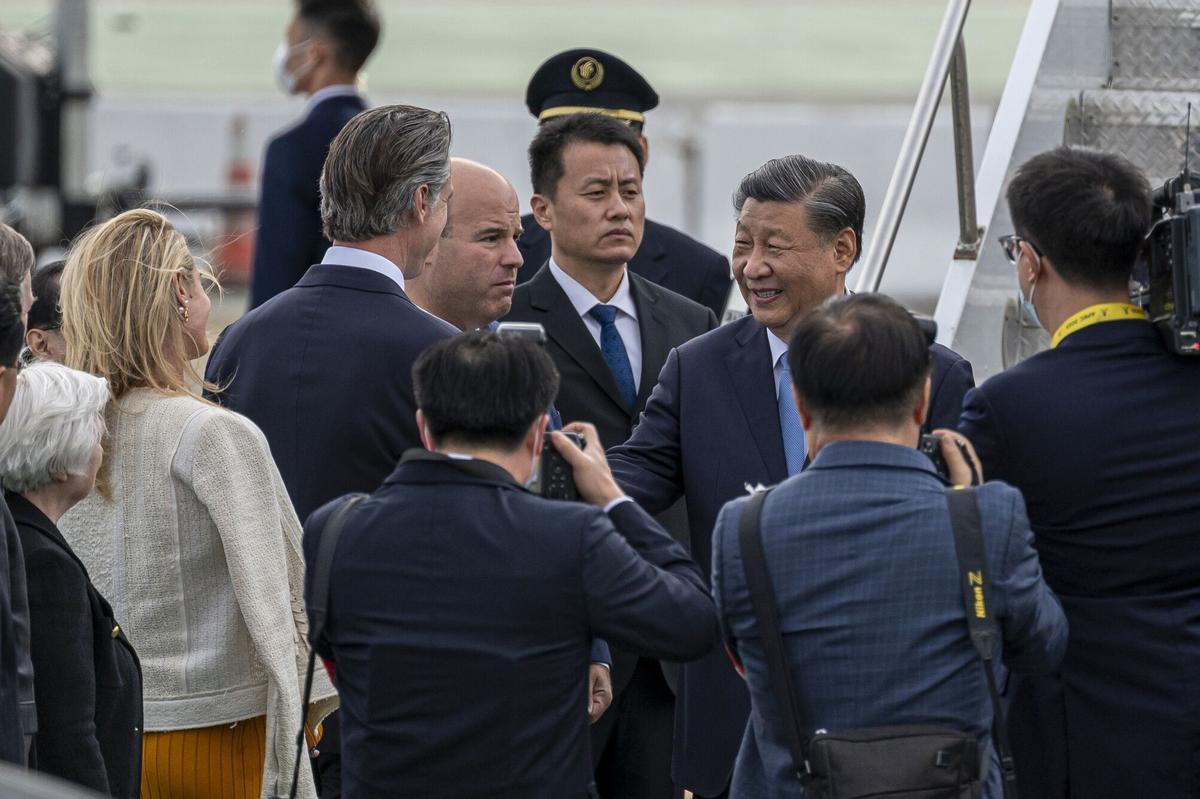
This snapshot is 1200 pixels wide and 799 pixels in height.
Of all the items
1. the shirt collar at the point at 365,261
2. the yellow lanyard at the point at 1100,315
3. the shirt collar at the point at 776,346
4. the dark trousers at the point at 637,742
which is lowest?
the dark trousers at the point at 637,742

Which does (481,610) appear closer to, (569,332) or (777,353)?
(777,353)

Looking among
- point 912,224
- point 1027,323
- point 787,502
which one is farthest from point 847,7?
point 787,502

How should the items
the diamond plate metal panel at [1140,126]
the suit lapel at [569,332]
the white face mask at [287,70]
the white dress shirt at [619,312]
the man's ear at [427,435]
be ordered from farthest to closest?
the white face mask at [287,70] < the diamond plate metal panel at [1140,126] < the white dress shirt at [619,312] < the suit lapel at [569,332] < the man's ear at [427,435]

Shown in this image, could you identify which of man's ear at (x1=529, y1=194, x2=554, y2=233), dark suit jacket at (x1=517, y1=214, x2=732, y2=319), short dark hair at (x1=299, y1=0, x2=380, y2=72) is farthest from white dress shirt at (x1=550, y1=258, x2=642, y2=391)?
short dark hair at (x1=299, y1=0, x2=380, y2=72)

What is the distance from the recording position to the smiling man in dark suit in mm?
3604

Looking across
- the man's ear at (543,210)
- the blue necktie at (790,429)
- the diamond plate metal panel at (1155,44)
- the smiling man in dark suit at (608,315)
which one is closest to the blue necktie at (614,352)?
the smiling man in dark suit at (608,315)

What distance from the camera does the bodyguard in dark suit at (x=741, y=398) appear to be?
126 inches

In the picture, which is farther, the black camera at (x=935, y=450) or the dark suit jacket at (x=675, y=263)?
the dark suit jacket at (x=675, y=263)

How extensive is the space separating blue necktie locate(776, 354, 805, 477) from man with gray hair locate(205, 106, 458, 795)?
0.65 metres

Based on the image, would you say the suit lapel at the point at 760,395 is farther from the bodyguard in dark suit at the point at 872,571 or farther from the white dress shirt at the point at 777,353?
the bodyguard in dark suit at the point at 872,571

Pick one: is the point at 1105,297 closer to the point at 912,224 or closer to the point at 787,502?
the point at 787,502

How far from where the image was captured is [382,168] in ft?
10.6

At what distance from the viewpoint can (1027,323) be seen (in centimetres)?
434

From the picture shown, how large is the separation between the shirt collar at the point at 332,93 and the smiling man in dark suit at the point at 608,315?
4.63 feet
